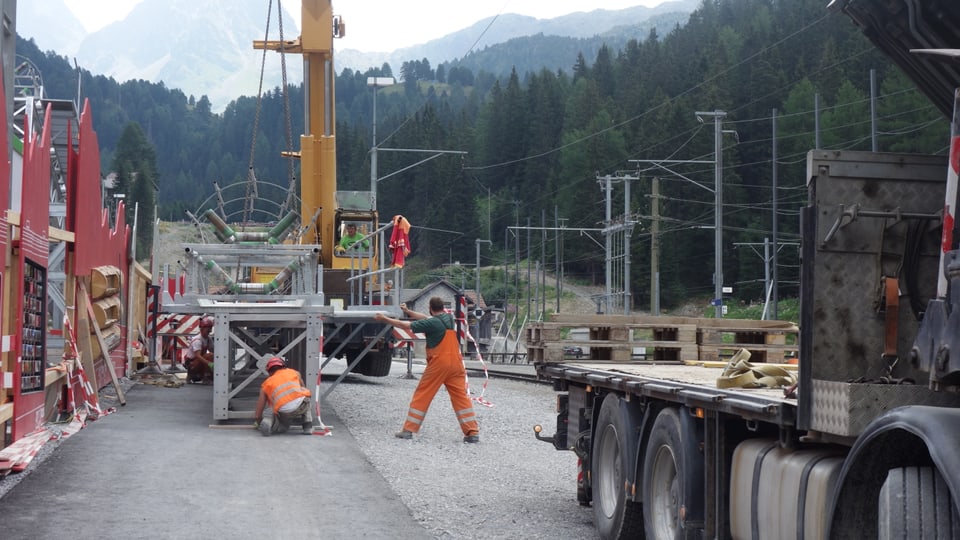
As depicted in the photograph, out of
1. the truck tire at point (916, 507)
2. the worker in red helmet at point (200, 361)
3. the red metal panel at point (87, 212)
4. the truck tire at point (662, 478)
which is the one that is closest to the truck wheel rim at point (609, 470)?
the truck tire at point (662, 478)

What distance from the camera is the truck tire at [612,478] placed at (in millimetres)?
8820

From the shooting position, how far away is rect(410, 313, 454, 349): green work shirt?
15258mm

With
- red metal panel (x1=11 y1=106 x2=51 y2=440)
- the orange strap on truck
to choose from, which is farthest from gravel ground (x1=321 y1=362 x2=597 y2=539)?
the orange strap on truck

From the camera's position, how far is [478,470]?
13.3 m

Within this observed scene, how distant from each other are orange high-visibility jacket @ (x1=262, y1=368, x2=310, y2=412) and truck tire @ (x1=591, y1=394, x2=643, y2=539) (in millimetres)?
6279

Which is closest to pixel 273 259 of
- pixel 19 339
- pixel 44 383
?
pixel 44 383

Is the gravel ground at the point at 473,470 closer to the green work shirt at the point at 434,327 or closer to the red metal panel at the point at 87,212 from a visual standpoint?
the green work shirt at the point at 434,327

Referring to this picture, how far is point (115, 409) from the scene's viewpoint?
59.0 feet

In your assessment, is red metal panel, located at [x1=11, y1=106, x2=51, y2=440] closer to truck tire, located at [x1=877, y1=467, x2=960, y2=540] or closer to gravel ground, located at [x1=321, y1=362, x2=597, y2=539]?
gravel ground, located at [x1=321, y1=362, x2=597, y2=539]

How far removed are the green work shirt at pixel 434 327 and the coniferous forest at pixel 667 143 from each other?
40.8 metres

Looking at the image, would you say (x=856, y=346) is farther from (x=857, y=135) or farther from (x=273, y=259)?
(x=857, y=135)

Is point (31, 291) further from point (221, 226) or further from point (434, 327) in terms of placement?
point (221, 226)

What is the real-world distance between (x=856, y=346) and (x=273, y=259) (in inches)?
542

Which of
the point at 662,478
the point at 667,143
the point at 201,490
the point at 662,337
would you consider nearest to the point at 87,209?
the point at 201,490
